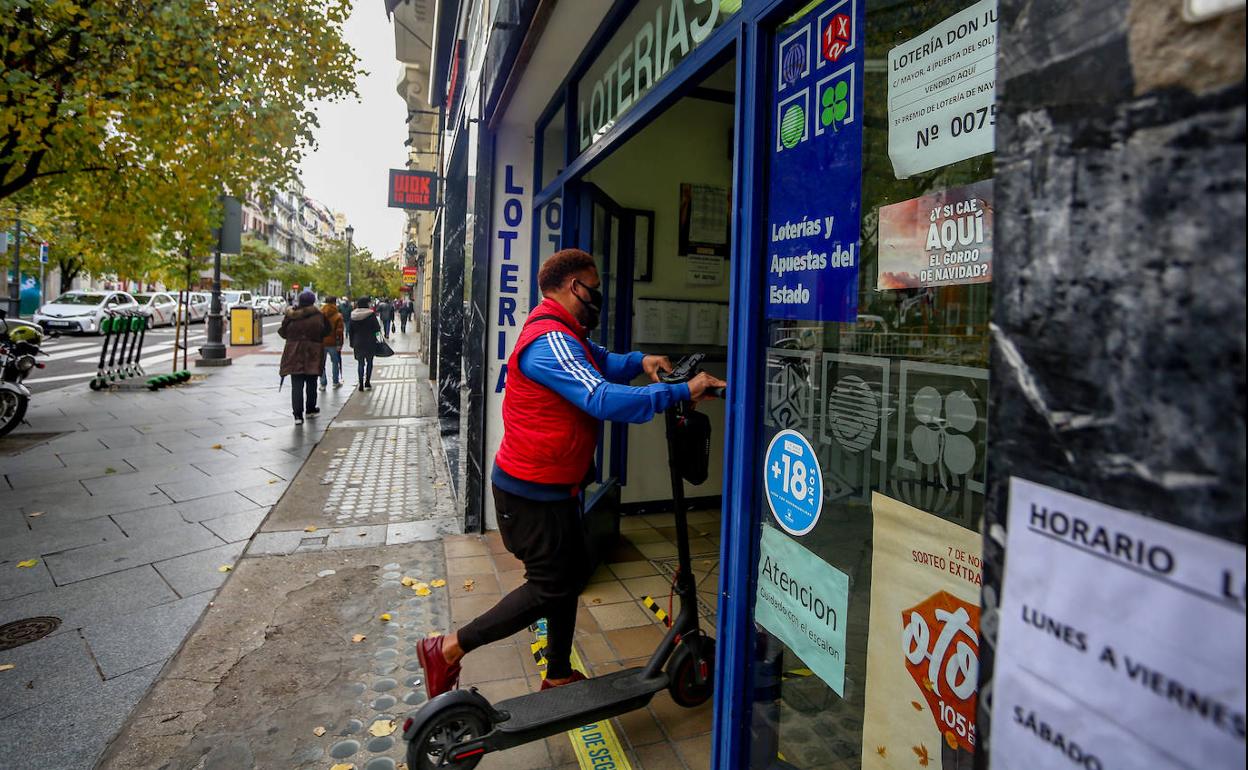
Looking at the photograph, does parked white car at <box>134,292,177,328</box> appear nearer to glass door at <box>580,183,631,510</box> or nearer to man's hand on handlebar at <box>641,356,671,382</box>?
glass door at <box>580,183,631,510</box>

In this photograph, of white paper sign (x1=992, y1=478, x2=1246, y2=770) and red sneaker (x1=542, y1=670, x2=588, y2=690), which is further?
red sneaker (x1=542, y1=670, x2=588, y2=690)

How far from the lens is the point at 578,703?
2650 millimetres

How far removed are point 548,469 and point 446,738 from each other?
1006mm

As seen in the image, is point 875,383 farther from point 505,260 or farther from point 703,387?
point 505,260

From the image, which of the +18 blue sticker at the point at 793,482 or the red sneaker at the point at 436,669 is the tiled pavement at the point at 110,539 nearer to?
the red sneaker at the point at 436,669

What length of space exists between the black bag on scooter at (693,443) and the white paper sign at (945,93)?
115cm

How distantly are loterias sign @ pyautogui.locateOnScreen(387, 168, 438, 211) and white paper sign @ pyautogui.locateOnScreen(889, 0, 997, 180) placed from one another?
38.2 ft

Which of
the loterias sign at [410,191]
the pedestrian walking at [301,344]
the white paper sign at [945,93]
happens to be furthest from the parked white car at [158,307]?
the white paper sign at [945,93]

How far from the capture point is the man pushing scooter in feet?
8.47

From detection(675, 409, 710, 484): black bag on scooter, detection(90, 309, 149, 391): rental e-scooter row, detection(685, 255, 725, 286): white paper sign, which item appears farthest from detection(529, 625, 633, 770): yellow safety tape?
detection(90, 309, 149, 391): rental e-scooter row

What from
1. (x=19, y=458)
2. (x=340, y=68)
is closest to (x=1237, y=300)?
(x=19, y=458)

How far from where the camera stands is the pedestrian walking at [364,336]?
12.7 meters

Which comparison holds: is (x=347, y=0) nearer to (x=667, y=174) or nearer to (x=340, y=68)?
(x=340, y=68)

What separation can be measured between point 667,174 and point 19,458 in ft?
23.7
